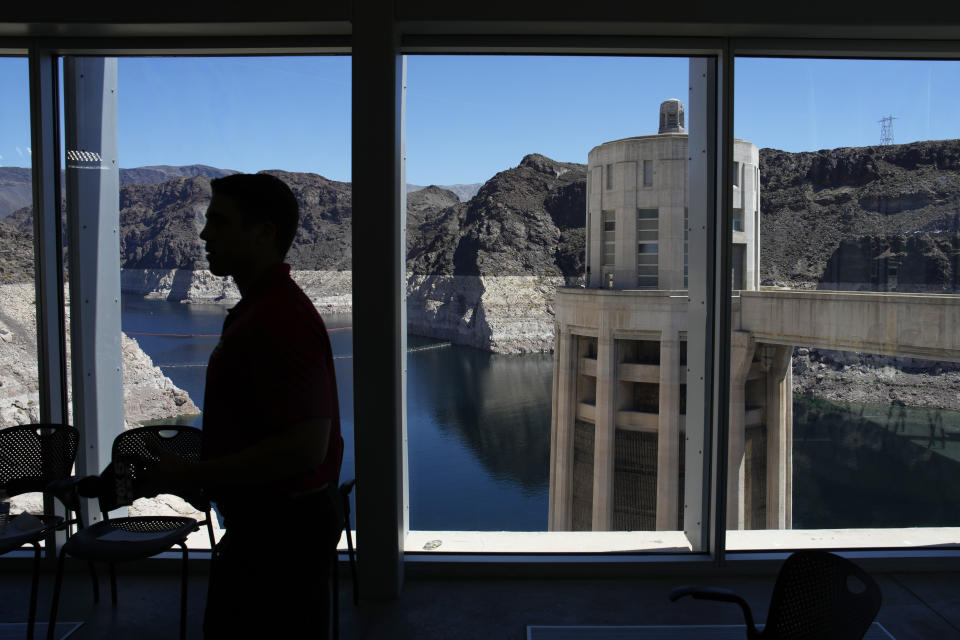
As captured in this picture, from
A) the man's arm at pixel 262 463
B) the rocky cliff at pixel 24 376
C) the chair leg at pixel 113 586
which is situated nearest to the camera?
the man's arm at pixel 262 463

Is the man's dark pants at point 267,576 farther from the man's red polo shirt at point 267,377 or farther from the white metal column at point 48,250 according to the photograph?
the white metal column at point 48,250

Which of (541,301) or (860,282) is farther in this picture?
(541,301)

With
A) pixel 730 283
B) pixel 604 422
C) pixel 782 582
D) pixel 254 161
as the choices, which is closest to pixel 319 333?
pixel 782 582

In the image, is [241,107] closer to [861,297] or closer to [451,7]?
[451,7]

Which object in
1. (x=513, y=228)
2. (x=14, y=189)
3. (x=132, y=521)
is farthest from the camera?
(x=513, y=228)

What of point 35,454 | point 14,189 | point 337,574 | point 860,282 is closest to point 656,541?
point 337,574

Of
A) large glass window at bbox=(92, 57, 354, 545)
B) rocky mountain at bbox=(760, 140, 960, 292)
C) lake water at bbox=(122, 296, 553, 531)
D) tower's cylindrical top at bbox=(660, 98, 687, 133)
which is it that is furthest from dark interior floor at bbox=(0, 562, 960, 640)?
tower's cylindrical top at bbox=(660, 98, 687, 133)

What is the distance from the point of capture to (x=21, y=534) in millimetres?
2125

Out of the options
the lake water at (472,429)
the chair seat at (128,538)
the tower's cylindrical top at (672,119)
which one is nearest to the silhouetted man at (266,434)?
the chair seat at (128,538)

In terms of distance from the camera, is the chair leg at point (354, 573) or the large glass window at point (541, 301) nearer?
the chair leg at point (354, 573)

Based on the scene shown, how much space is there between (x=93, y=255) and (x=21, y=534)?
134 centimetres

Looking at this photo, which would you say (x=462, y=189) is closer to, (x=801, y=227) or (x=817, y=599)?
(x=801, y=227)

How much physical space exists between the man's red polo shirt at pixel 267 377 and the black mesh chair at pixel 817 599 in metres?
0.99

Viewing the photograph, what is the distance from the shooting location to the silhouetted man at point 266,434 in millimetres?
1061
